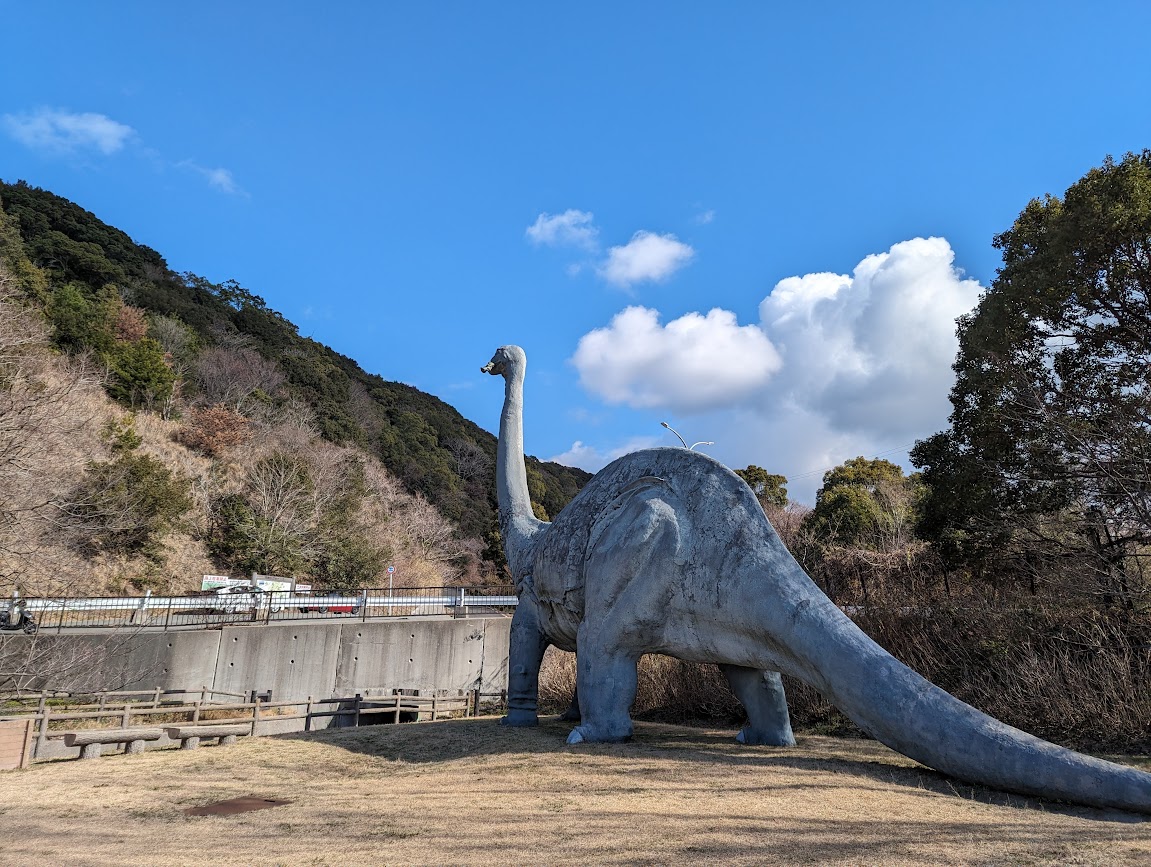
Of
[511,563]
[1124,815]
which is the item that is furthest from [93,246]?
[1124,815]

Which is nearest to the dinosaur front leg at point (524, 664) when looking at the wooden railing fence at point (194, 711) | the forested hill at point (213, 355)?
the wooden railing fence at point (194, 711)

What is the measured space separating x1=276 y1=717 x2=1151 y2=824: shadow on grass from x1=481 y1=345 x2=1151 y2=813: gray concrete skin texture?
138 mm

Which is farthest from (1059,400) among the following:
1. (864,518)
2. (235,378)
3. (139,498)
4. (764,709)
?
(235,378)

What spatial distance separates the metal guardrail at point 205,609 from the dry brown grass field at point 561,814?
45.7 ft

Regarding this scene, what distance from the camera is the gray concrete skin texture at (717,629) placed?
5.05 metres

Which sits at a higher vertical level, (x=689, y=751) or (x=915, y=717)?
(x=915, y=717)

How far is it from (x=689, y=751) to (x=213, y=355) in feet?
137

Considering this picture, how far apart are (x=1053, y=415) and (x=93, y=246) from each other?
4866cm

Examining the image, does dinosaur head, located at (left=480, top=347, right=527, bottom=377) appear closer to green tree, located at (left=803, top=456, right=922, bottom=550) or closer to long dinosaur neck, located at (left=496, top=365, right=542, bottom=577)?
long dinosaur neck, located at (left=496, top=365, right=542, bottom=577)

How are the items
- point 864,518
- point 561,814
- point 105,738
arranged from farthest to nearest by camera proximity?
point 864,518, point 105,738, point 561,814

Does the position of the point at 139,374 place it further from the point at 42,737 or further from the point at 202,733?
the point at 202,733

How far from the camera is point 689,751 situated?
6.87 meters

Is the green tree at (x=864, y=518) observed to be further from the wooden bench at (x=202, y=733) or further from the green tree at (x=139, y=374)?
the green tree at (x=139, y=374)

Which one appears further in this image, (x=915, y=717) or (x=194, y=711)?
(x=194, y=711)
